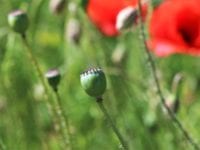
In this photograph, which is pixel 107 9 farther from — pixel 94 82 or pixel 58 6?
pixel 94 82

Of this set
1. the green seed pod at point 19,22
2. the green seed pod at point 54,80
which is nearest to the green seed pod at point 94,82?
the green seed pod at point 54,80

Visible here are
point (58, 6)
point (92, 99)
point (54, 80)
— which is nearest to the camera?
point (54, 80)

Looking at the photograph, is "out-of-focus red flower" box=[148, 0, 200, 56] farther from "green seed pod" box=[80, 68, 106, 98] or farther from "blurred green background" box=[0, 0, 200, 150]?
"green seed pod" box=[80, 68, 106, 98]

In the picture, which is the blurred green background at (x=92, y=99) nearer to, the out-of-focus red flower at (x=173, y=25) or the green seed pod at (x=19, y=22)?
the out-of-focus red flower at (x=173, y=25)

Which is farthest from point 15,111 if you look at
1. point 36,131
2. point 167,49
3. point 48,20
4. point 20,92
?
point 48,20

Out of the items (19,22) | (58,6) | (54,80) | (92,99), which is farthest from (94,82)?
(92,99)

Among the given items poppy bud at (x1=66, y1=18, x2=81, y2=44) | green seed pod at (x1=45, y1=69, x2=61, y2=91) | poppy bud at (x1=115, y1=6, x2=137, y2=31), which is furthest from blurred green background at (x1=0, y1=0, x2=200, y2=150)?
green seed pod at (x1=45, y1=69, x2=61, y2=91)
